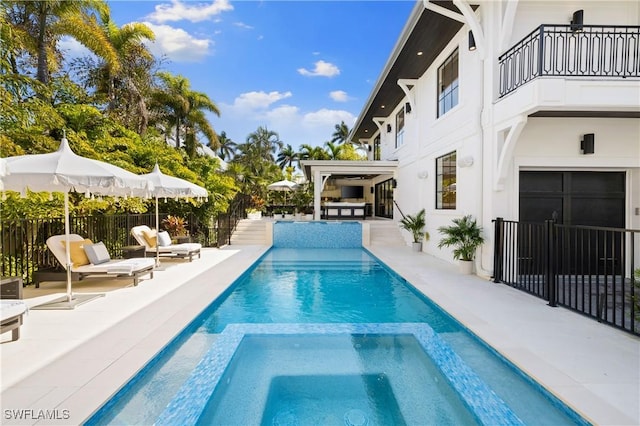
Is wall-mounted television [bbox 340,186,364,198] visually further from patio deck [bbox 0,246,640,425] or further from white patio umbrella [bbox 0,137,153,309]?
white patio umbrella [bbox 0,137,153,309]

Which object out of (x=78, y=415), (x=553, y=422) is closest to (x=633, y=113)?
(x=553, y=422)

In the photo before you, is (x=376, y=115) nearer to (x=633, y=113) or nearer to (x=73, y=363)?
(x=633, y=113)

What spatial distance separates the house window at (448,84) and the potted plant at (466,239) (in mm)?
3842

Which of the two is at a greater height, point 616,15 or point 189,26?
point 189,26

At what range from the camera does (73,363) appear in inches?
143

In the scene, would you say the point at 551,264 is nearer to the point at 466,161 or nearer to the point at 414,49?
the point at 466,161

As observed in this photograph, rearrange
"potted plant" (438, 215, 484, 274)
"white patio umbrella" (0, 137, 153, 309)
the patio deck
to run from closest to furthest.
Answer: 1. the patio deck
2. "white patio umbrella" (0, 137, 153, 309)
3. "potted plant" (438, 215, 484, 274)

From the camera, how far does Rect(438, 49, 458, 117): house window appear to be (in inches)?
387

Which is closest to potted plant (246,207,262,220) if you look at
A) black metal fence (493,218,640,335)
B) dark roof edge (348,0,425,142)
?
dark roof edge (348,0,425,142)

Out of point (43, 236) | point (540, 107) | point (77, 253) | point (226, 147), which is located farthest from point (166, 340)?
point (226, 147)

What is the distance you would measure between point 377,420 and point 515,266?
19.1ft

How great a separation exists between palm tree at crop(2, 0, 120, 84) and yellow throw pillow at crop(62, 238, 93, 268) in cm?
824

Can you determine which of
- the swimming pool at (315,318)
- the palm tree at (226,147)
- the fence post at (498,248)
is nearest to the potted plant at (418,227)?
the swimming pool at (315,318)

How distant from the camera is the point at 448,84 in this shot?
408 inches
